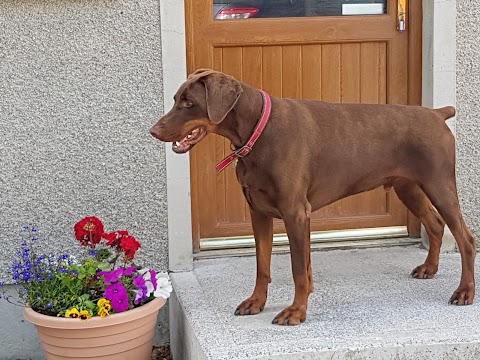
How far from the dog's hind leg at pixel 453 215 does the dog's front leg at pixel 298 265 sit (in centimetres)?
85

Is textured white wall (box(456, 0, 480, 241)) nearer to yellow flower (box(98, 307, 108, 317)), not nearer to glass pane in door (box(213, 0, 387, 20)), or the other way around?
glass pane in door (box(213, 0, 387, 20))

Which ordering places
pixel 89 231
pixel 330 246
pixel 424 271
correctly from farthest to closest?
1. pixel 330 246
2. pixel 424 271
3. pixel 89 231

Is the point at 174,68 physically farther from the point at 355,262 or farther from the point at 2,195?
the point at 355,262

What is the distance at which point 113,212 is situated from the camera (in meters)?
5.10

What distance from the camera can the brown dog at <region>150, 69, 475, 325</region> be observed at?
3957 mm

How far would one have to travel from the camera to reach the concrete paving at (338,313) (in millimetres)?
3766

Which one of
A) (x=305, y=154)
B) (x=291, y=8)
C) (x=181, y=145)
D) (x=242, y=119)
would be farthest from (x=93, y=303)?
(x=291, y=8)

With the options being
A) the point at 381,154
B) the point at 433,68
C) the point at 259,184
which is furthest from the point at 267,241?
the point at 433,68

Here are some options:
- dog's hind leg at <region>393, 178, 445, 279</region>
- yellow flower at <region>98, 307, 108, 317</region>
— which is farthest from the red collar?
dog's hind leg at <region>393, 178, 445, 279</region>

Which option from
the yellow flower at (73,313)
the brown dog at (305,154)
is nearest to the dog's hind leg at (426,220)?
the brown dog at (305,154)

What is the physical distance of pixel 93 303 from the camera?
417 centimetres

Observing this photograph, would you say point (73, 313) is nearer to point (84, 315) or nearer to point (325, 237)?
point (84, 315)

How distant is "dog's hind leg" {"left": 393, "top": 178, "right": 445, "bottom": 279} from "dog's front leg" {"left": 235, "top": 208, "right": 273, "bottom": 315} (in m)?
1.05

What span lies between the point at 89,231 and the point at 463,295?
2.14 meters
